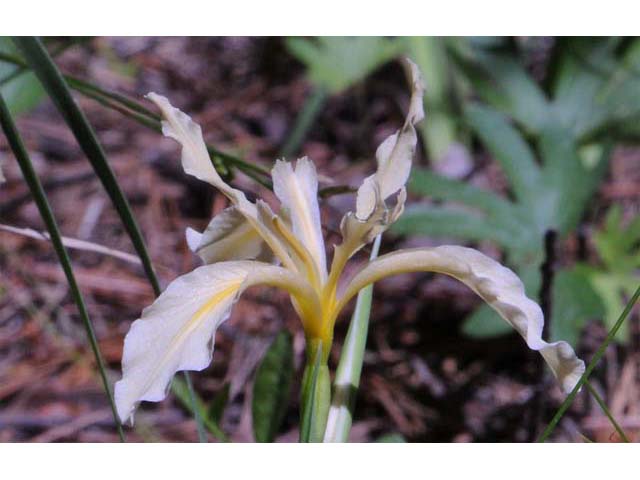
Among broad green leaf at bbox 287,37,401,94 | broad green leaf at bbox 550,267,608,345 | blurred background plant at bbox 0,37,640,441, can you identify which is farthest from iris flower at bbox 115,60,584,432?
broad green leaf at bbox 287,37,401,94

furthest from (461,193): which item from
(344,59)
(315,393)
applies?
(315,393)

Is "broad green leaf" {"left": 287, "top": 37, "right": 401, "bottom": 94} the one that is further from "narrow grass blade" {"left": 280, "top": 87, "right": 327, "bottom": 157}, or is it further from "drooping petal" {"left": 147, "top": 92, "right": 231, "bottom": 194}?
"drooping petal" {"left": 147, "top": 92, "right": 231, "bottom": 194}

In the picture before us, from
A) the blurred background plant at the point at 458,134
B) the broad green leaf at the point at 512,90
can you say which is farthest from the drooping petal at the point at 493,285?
the broad green leaf at the point at 512,90

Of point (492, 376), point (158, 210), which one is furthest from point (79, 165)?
point (492, 376)

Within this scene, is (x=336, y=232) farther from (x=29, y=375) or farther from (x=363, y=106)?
(x=363, y=106)

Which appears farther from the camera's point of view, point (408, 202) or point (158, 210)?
point (408, 202)
